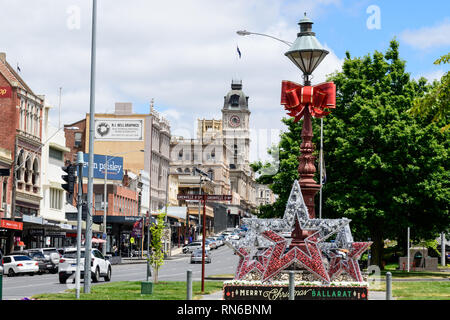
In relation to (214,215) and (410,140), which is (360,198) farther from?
(214,215)

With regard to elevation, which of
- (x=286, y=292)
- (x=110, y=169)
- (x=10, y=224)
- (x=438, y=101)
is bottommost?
(x=286, y=292)

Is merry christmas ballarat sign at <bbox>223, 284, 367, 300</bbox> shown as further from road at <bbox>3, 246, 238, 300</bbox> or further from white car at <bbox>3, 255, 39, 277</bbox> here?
white car at <bbox>3, 255, 39, 277</bbox>

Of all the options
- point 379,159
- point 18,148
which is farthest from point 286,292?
point 18,148

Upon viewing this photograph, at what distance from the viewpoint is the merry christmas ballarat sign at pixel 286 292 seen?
21.6 m

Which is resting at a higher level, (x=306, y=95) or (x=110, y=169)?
(x=110, y=169)

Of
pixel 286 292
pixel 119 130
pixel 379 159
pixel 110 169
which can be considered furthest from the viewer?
pixel 119 130

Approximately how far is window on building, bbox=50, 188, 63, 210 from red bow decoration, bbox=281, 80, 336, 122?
164 feet

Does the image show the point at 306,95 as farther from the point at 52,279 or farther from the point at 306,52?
the point at 52,279

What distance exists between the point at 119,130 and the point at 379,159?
239 ft

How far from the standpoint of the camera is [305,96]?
2545 centimetres

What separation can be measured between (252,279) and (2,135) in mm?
43505

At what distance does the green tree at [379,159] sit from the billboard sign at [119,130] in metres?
64.3

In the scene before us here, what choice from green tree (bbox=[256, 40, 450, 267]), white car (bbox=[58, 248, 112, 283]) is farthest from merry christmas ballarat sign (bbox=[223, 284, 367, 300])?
green tree (bbox=[256, 40, 450, 267])
